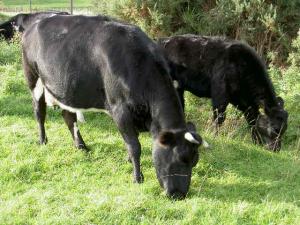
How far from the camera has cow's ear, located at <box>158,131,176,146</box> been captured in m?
5.25

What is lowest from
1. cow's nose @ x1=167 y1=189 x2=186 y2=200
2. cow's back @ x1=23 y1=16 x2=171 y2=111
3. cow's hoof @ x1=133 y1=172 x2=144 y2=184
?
cow's hoof @ x1=133 y1=172 x2=144 y2=184

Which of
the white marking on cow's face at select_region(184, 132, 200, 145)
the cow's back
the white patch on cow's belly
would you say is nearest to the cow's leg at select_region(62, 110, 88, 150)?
the white patch on cow's belly

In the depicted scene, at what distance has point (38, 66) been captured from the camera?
666 cm

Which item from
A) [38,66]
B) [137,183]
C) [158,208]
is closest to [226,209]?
[158,208]

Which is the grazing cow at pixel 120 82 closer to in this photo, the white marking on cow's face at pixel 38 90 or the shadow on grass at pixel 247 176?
the white marking on cow's face at pixel 38 90

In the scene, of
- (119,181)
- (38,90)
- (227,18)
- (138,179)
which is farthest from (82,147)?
(227,18)

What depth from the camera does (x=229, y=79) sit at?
8320mm

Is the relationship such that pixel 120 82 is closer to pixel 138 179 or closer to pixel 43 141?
pixel 138 179

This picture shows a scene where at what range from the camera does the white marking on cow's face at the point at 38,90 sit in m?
7.02

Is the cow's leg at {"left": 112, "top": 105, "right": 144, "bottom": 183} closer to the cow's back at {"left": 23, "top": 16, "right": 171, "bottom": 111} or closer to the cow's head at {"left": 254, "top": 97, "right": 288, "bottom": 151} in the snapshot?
the cow's back at {"left": 23, "top": 16, "right": 171, "bottom": 111}

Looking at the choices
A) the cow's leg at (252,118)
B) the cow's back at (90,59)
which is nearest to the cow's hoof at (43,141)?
the cow's back at (90,59)

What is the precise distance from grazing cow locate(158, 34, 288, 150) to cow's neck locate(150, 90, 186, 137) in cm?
245

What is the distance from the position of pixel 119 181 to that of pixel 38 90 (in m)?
2.08

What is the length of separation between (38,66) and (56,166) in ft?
4.66
